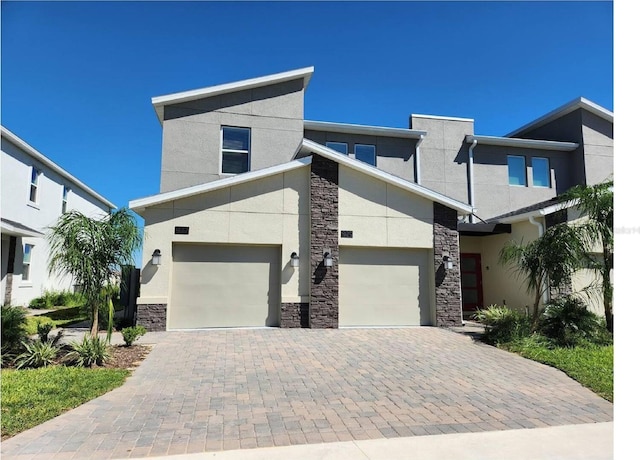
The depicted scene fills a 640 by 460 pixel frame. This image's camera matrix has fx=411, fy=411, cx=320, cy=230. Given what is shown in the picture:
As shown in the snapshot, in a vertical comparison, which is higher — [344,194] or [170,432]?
[344,194]

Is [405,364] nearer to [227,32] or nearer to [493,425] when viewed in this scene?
[493,425]

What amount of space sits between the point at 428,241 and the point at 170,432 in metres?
9.98

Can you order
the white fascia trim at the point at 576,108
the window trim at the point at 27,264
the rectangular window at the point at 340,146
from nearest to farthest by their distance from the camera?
the rectangular window at the point at 340,146 → the window trim at the point at 27,264 → the white fascia trim at the point at 576,108

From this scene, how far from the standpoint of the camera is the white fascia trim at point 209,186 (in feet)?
36.4

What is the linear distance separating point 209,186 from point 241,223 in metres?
1.37

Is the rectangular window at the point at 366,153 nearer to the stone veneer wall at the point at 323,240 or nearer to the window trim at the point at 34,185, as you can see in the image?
the stone veneer wall at the point at 323,240

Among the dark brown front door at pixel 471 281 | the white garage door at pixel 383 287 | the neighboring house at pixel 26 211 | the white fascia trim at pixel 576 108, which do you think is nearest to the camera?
the white garage door at pixel 383 287

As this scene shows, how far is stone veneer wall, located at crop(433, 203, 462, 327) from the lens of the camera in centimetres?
1259

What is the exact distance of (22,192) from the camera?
1706 centimetres

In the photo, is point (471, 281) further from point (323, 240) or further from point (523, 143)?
point (323, 240)

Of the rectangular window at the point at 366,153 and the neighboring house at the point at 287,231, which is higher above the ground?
the rectangular window at the point at 366,153

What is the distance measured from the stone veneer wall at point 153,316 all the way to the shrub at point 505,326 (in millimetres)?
8455

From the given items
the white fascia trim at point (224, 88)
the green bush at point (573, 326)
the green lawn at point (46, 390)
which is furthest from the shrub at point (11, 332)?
the green bush at point (573, 326)
